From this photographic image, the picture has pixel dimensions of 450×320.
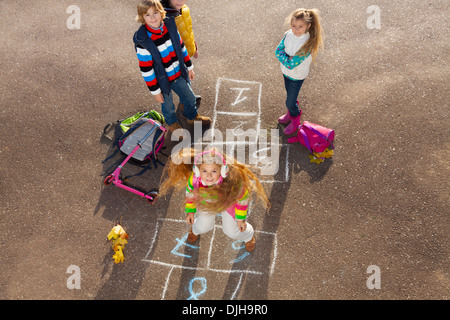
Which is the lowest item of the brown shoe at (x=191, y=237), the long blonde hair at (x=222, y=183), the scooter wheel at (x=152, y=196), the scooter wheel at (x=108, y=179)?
the brown shoe at (x=191, y=237)

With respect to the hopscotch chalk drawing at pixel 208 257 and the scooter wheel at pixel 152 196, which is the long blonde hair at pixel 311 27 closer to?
the hopscotch chalk drawing at pixel 208 257

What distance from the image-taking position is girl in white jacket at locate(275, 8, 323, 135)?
415 centimetres

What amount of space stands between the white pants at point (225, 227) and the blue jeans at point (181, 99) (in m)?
1.71

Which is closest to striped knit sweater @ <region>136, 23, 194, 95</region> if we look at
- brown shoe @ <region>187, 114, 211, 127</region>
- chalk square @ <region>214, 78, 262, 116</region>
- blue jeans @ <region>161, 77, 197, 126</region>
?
blue jeans @ <region>161, 77, 197, 126</region>

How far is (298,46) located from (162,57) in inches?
68.4

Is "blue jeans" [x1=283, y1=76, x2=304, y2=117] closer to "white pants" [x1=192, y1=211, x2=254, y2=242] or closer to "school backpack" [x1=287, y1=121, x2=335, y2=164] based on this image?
"school backpack" [x1=287, y1=121, x2=335, y2=164]

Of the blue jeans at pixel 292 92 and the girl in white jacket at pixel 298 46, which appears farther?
the blue jeans at pixel 292 92

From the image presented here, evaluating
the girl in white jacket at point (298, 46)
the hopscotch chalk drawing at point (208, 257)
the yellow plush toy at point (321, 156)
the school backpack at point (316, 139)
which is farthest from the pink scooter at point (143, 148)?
the yellow plush toy at point (321, 156)

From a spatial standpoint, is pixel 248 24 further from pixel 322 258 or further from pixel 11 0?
pixel 11 0

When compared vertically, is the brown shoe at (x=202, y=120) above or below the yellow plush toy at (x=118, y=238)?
above

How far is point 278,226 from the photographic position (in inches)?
187

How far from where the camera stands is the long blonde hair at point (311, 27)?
13.5 feet
